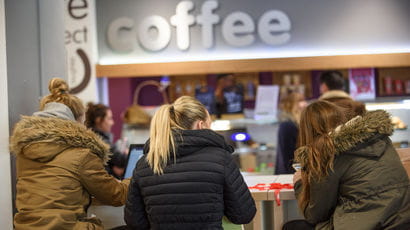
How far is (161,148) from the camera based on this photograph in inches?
125

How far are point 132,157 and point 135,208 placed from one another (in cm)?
113

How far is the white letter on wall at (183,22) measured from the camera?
793 cm

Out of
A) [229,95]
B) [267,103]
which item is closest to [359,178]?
[267,103]

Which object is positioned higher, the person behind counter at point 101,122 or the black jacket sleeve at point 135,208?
the person behind counter at point 101,122

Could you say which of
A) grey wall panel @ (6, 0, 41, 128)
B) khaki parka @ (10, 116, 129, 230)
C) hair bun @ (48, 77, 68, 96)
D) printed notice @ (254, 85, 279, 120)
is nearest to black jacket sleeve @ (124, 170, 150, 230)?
khaki parka @ (10, 116, 129, 230)

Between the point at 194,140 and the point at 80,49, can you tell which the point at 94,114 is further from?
the point at 194,140

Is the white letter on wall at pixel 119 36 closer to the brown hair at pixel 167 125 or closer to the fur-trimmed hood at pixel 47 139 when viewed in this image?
the fur-trimmed hood at pixel 47 139

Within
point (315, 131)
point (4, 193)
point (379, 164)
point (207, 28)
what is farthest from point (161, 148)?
point (207, 28)

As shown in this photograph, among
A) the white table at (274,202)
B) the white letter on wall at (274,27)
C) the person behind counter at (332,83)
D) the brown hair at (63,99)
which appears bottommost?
the white table at (274,202)

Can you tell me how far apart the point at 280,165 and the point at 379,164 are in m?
2.75

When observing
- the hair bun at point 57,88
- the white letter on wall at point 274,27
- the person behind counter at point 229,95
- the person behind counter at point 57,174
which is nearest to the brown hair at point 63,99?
the hair bun at point 57,88

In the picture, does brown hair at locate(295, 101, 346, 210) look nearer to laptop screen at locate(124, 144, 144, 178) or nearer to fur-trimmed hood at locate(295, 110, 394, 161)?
fur-trimmed hood at locate(295, 110, 394, 161)

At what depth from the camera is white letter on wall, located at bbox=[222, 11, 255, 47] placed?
7844 millimetres

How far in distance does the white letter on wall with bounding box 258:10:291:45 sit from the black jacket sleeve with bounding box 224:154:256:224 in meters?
4.75
